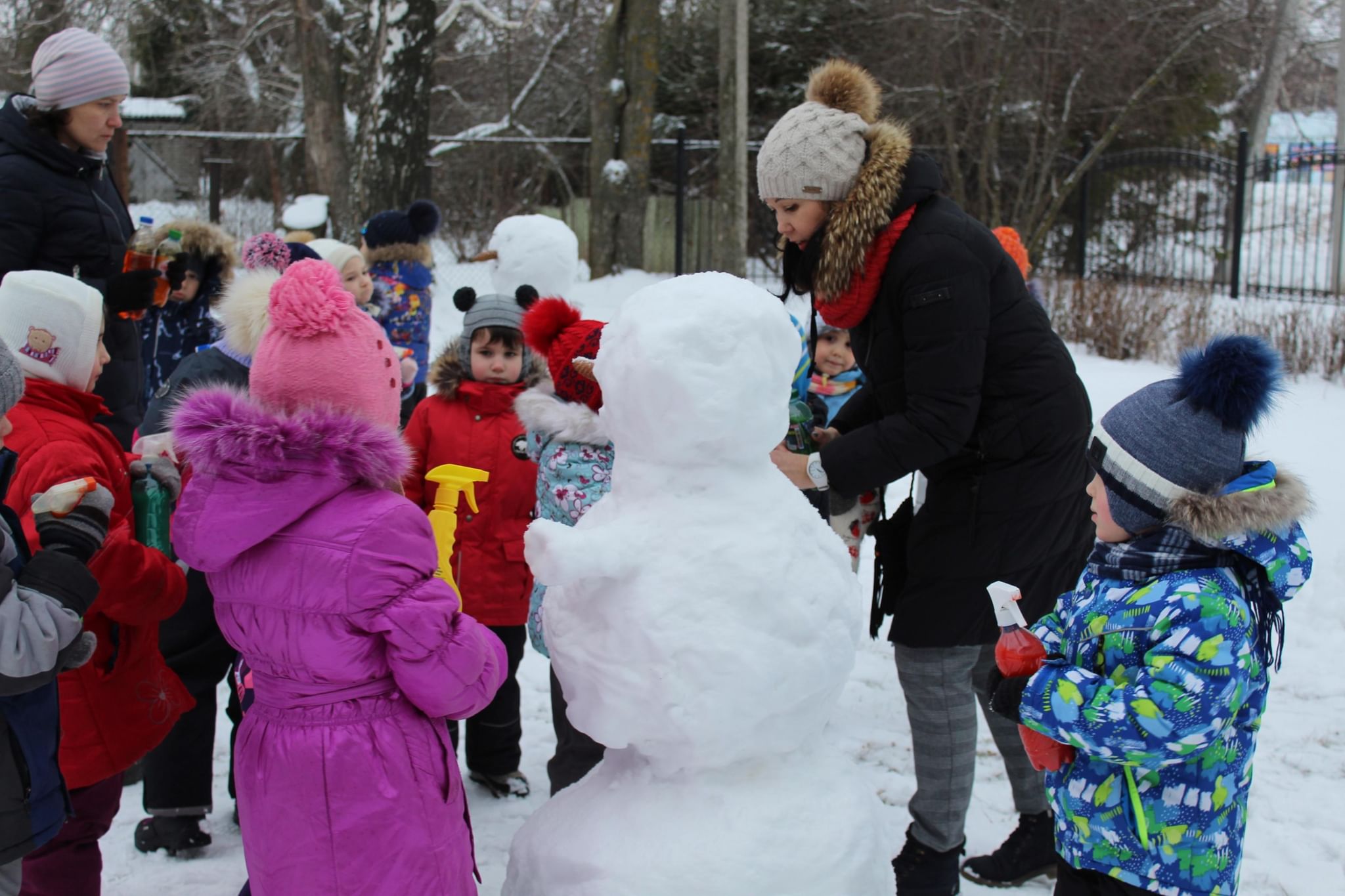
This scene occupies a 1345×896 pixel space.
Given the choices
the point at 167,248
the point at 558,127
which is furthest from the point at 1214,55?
the point at 167,248

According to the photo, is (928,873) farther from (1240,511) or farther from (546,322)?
(546,322)

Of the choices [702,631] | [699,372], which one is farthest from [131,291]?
[702,631]

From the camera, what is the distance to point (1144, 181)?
15.4 meters

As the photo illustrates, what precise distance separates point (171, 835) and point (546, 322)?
1795 mm

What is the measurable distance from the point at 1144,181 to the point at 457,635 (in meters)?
15.4

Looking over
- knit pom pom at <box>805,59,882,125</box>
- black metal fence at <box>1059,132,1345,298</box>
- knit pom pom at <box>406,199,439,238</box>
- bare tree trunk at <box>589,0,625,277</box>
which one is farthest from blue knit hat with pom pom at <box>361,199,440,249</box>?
black metal fence at <box>1059,132,1345,298</box>

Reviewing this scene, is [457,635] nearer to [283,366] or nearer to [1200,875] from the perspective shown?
[283,366]

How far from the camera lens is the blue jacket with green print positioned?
6.49ft

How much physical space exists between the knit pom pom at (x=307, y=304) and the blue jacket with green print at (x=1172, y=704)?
1.52m

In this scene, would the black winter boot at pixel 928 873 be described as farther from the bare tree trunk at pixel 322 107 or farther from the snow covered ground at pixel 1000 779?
the bare tree trunk at pixel 322 107

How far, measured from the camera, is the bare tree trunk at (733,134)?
1186 centimetres

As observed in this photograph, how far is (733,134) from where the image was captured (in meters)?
12.4

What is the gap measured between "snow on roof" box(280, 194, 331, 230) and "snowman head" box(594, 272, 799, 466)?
33.8 ft

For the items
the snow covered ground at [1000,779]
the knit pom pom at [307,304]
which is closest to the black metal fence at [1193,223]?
the snow covered ground at [1000,779]
